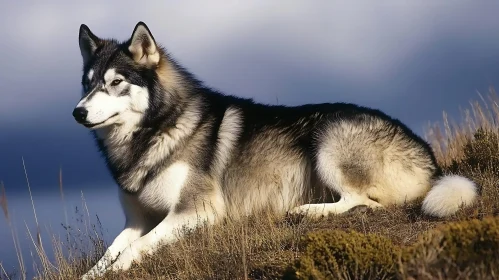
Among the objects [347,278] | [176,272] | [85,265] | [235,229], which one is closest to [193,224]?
[235,229]

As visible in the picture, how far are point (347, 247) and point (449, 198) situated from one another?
2.14 m

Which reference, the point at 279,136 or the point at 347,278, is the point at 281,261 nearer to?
the point at 347,278

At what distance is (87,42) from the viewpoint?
22.8 feet

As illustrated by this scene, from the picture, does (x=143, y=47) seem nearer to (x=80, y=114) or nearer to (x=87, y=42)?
(x=87, y=42)

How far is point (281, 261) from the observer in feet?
15.9

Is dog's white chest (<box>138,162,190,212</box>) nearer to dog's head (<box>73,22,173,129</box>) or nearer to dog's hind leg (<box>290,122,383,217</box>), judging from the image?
dog's head (<box>73,22,173,129</box>)

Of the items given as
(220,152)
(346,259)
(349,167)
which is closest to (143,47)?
(220,152)

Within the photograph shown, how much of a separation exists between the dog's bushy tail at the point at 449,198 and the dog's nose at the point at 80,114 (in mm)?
3310

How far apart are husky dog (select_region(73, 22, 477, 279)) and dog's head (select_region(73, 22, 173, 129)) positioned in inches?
0.5

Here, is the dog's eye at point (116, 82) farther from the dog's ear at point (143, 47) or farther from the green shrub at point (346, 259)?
the green shrub at point (346, 259)

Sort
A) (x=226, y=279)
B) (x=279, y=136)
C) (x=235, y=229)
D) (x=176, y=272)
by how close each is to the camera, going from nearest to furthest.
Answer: (x=226, y=279), (x=176, y=272), (x=235, y=229), (x=279, y=136)

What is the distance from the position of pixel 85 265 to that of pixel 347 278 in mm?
3437

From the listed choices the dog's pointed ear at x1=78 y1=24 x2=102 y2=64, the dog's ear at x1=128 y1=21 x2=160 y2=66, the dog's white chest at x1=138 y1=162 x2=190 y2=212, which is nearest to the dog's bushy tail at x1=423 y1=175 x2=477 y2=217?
the dog's white chest at x1=138 y1=162 x2=190 y2=212

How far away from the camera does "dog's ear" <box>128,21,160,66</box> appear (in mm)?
6562
